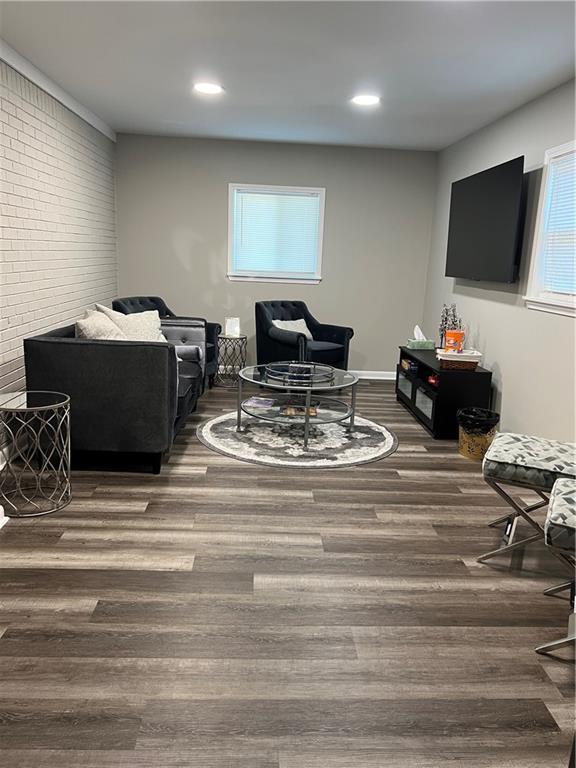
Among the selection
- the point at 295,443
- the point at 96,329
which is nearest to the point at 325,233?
the point at 295,443

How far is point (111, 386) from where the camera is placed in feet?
11.2

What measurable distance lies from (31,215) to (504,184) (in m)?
3.36

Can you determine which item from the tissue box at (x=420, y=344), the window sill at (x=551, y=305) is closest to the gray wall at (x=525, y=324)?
the window sill at (x=551, y=305)

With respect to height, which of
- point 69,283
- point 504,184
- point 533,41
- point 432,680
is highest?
point 533,41

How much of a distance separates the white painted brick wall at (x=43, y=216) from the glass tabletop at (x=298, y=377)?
5.09ft

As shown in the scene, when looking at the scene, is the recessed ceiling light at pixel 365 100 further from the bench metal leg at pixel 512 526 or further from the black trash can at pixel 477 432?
the bench metal leg at pixel 512 526

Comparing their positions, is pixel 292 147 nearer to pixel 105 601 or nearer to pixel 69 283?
pixel 69 283

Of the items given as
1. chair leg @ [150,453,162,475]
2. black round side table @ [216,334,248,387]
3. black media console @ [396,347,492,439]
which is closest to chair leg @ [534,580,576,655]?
chair leg @ [150,453,162,475]

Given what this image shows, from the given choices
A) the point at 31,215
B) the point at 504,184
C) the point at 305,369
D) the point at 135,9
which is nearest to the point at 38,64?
the point at 31,215

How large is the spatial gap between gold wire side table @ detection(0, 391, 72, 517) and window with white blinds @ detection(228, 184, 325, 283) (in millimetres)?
3443

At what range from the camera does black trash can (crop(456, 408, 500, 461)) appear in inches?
160

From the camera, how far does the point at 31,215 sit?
3.86 m

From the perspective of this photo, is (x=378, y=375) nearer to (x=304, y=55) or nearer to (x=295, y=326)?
(x=295, y=326)

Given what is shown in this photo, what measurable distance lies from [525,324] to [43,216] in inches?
137
